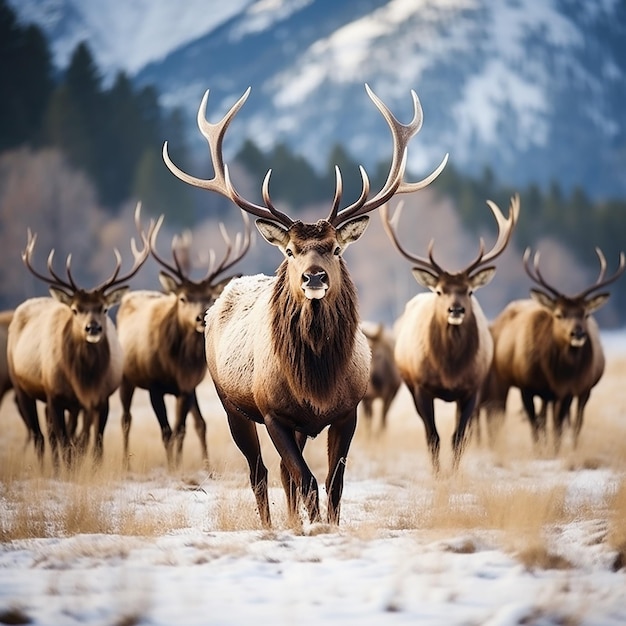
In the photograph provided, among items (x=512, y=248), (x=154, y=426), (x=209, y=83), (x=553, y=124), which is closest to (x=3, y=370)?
(x=154, y=426)

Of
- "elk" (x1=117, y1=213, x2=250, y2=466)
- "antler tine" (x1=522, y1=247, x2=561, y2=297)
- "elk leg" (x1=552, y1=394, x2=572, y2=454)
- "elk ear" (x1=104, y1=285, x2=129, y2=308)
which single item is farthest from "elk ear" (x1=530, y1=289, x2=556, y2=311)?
"elk ear" (x1=104, y1=285, x2=129, y2=308)

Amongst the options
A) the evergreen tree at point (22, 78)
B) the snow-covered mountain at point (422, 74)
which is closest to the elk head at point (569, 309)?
the evergreen tree at point (22, 78)

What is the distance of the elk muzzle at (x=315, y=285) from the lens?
19.6ft

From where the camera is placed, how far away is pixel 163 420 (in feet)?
35.1

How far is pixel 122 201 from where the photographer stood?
45.1m

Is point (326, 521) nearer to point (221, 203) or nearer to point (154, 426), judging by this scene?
point (154, 426)

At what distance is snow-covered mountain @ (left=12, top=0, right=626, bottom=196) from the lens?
115625 mm

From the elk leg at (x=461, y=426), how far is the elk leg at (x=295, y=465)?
293 cm

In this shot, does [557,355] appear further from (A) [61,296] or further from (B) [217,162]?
(B) [217,162]

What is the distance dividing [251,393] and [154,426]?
7.91 m

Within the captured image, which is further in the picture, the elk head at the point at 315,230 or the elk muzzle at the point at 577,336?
the elk muzzle at the point at 577,336

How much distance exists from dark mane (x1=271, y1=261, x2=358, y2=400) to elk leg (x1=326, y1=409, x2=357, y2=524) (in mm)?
287

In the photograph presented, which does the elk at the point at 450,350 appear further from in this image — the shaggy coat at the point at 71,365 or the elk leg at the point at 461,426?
the shaggy coat at the point at 71,365

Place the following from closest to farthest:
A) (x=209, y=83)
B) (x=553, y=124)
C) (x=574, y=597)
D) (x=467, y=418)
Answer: (x=574, y=597) → (x=467, y=418) → (x=553, y=124) → (x=209, y=83)
